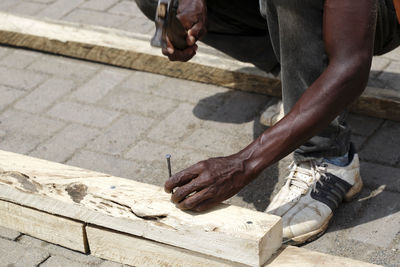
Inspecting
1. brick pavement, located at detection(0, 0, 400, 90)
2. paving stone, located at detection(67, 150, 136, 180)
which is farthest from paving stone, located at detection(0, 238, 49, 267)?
brick pavement, located at detection(0, 0, 400, 90)

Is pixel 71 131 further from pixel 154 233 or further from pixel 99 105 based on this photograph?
pixel 154 233

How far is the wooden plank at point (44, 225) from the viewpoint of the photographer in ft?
9.25

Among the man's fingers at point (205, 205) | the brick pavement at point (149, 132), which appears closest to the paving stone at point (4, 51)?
the brick pavement at point (149, 132)

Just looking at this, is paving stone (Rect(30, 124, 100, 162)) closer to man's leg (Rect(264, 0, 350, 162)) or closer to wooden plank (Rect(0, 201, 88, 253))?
wooden plank (Rect(0, 201, 88, 253))

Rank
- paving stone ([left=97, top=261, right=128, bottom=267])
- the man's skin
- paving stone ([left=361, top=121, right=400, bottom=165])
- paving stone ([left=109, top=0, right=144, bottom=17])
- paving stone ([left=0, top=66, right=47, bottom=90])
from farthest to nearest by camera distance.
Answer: paving stone ([left=109, top=0, right=144, bottom=17]), paving stone ([left=0, top=66, right=47, bottom=90]), paving stone ([left=361, top=121, right=400, bottom=165]), paving stone ([left=97, top=261, right=128, bottom=267]), the man's skin

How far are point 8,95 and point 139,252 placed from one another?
184 centimetres

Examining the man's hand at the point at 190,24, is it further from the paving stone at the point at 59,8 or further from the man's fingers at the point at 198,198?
the paving stone at the point at 59,8

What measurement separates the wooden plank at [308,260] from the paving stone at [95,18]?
274 centimetres

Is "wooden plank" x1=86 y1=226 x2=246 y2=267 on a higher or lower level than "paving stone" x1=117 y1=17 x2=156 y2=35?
Result: higher

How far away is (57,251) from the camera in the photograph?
2.92 metres

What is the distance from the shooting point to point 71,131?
381 centimetres

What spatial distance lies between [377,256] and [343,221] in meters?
0.26

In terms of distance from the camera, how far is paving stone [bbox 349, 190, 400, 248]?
2.91 meters

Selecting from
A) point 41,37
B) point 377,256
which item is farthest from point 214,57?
point 377,256
